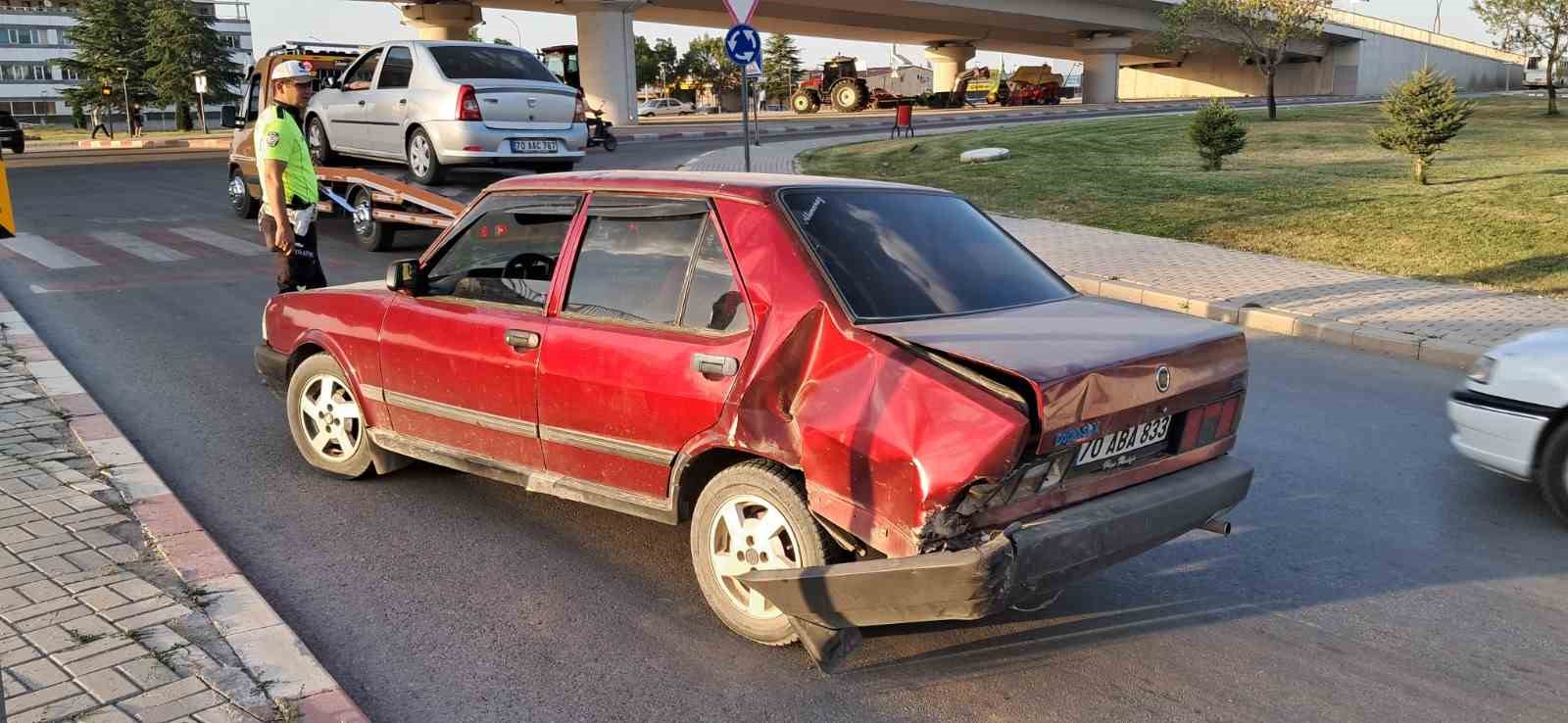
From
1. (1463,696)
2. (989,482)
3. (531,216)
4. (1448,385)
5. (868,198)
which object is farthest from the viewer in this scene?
(1448,385)

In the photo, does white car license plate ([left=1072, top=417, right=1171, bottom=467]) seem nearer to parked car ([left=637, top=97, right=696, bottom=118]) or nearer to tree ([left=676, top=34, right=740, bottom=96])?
parked car ([left=637, top=97, right=696, bottom=118])

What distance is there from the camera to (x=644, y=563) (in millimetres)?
4621

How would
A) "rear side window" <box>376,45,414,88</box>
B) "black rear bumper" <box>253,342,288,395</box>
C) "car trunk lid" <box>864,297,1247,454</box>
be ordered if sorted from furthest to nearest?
"rear side window" <box>376,45,414,88</box> → "black rear bumper" <box>253,342,288,395</box> → "car trunk lid" <box>864,297,1247,454</box>

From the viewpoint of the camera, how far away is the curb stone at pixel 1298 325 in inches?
330

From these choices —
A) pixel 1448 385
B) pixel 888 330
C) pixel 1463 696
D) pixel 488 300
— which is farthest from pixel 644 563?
pixel 1448 385

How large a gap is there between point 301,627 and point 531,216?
180 centimetres

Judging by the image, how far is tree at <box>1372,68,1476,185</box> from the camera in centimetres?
1611

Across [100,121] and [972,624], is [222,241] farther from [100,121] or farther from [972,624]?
[100,121]

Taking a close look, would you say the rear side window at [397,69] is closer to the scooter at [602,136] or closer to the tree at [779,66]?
the scooter at [602,136]

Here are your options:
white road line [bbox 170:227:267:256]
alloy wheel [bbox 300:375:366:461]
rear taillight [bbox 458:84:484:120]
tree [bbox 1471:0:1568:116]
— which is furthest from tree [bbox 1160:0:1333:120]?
alloy wheel [bbox 300:375:366:461]

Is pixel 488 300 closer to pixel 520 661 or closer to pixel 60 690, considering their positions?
pixel 520 661

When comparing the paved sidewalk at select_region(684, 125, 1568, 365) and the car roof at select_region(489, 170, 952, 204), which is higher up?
the car roof at select_region(489, 170, 952, 204)

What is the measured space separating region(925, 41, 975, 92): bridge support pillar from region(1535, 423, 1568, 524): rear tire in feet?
218

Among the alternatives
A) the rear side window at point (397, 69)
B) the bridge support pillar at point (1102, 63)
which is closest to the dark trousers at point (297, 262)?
the rear side window at point (397, 69)
